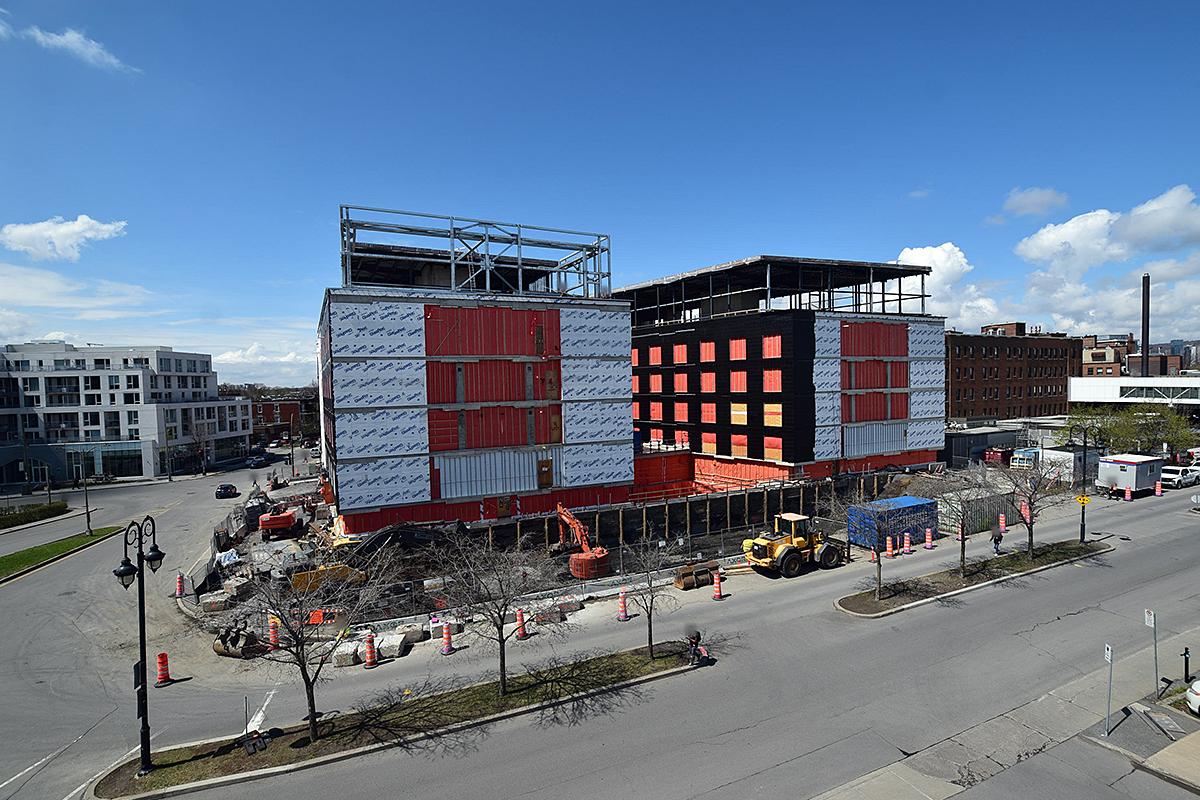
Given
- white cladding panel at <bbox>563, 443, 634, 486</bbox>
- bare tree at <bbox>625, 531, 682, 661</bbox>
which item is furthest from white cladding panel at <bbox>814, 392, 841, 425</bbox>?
bare tree at <bbox>625, 531, 682, 661</bbox>

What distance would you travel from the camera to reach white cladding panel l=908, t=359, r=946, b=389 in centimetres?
4753

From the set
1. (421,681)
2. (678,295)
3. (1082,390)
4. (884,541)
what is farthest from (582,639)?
(1082,390)

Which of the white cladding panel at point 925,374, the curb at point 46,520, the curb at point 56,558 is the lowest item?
the curb at point 46,520

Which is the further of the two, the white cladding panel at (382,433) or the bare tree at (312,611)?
the white cladding panel at (382,433)

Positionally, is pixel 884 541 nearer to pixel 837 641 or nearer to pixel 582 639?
pixel 837 641

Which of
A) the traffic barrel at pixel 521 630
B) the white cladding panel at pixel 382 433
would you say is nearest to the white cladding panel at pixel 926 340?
the white cladding panel at pixel 382 433

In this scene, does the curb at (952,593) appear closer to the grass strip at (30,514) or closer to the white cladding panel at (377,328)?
the white cladding panel at (377,328)

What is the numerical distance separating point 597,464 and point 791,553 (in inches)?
570

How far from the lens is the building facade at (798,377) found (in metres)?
42.3

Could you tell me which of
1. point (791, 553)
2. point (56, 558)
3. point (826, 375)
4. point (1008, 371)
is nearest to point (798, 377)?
point (826, 375)

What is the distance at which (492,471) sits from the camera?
34000 millimetres

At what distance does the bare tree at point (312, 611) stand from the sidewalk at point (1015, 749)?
11767 millimetres

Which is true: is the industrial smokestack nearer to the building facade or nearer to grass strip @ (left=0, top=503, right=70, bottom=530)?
the building facade

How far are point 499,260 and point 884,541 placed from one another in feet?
95.6
